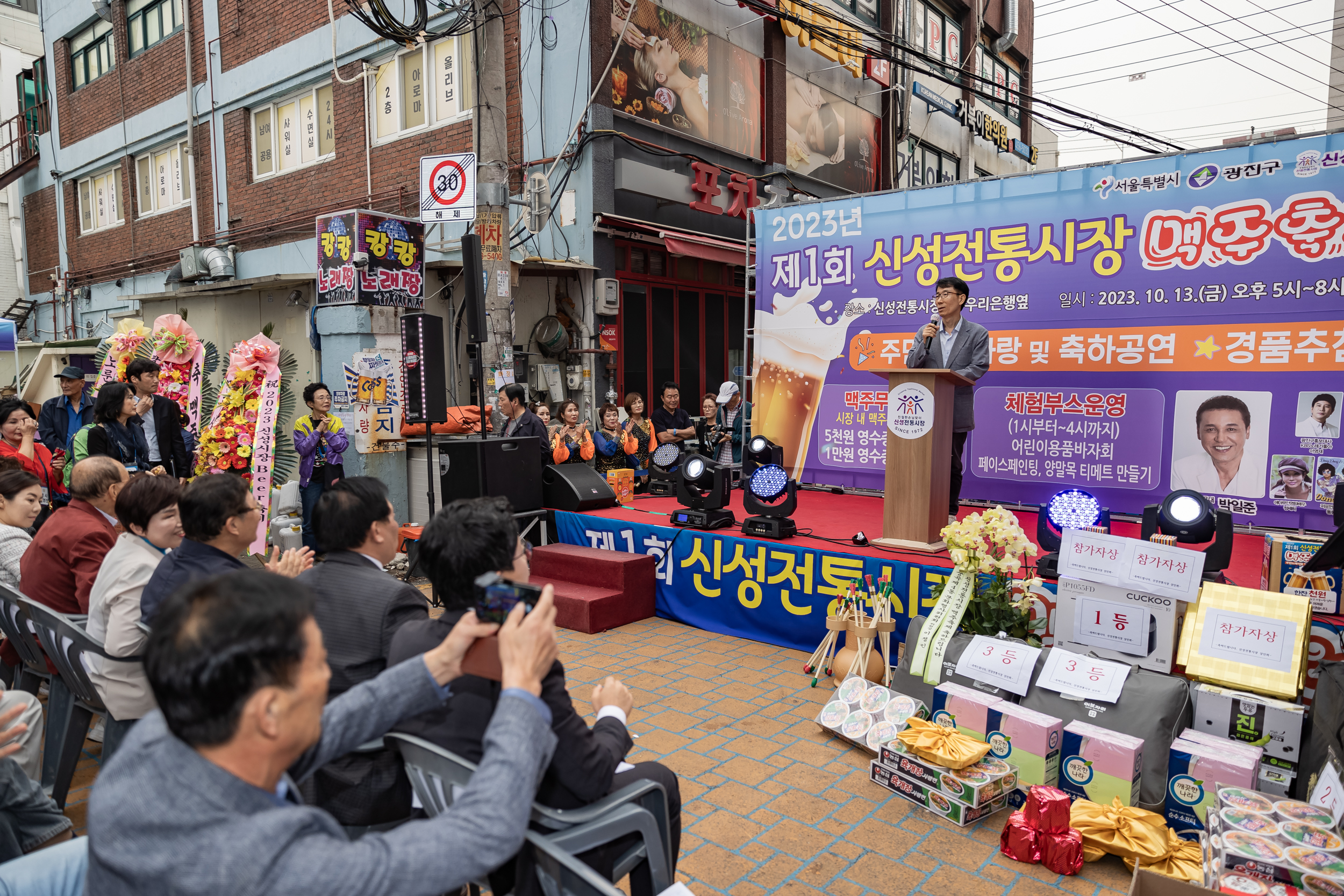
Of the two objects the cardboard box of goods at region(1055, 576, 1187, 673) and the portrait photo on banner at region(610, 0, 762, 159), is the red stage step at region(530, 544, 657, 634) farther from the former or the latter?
the portrait photo on banner at region(610, 0, 762, 159)

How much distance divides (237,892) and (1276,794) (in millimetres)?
3208

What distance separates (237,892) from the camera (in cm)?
96

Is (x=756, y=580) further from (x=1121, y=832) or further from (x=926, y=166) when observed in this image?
(x=926, y=166)

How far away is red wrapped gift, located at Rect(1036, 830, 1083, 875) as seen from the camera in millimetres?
2703

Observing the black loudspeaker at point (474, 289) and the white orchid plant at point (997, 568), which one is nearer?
the white orchid plant at point (997, 568)

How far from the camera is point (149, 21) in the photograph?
14219mm

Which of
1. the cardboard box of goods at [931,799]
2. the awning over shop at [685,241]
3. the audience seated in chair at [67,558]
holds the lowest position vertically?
the cardboard box of goods at [931,799]

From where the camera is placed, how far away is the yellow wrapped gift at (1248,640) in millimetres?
2969

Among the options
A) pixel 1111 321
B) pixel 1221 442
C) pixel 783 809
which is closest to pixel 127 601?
pixel 783 809

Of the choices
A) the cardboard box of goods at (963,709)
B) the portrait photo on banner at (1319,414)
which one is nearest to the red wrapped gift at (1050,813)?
the cardboard box of goods at (963,709)

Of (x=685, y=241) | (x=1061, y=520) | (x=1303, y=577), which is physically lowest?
(x=1303, y=577)

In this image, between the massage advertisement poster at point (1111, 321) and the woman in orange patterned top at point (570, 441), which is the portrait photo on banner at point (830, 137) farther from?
the woman in orange patterned top at point (570, 441)

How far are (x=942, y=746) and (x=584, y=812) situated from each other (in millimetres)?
1950

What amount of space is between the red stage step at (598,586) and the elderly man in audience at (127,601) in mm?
2846
